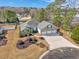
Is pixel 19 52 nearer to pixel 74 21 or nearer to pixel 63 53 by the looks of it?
pixel 63 53

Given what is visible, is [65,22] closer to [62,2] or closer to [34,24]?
[34,24]

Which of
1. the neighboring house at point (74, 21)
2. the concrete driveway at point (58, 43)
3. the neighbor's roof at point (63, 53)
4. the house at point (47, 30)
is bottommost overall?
the neighbor's roof at point (63, 53)

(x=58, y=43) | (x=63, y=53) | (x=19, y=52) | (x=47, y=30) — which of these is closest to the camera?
(x=63, y=53)

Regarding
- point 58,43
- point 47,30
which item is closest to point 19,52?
point 58,43

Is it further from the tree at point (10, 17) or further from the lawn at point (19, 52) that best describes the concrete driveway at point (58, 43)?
the tree at point (10, 17)

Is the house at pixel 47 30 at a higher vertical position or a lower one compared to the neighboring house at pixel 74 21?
lower

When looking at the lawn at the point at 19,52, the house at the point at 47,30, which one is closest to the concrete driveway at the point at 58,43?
the lawn at the point at 19,52

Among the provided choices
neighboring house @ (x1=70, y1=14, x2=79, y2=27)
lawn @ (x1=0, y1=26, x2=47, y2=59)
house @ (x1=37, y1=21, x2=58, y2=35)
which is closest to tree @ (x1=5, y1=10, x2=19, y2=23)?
house @ (x1=37, y1=21, x2=58, y2=35)

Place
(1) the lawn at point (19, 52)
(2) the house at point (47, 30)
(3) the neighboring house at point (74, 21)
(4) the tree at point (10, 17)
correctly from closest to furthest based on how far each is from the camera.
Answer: (1) the lawn at point (19, 52)
(2) the house at point (47, 30)
(3) the neighboring house at point (74, 21)
(4) the tree at point (10, 17)

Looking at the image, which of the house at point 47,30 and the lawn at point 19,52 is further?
the house at point 47,30

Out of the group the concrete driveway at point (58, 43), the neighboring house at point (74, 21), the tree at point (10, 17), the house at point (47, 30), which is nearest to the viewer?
the concrete driveway at point (58, 43)

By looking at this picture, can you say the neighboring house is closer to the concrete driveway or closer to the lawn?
the concrete driveway
